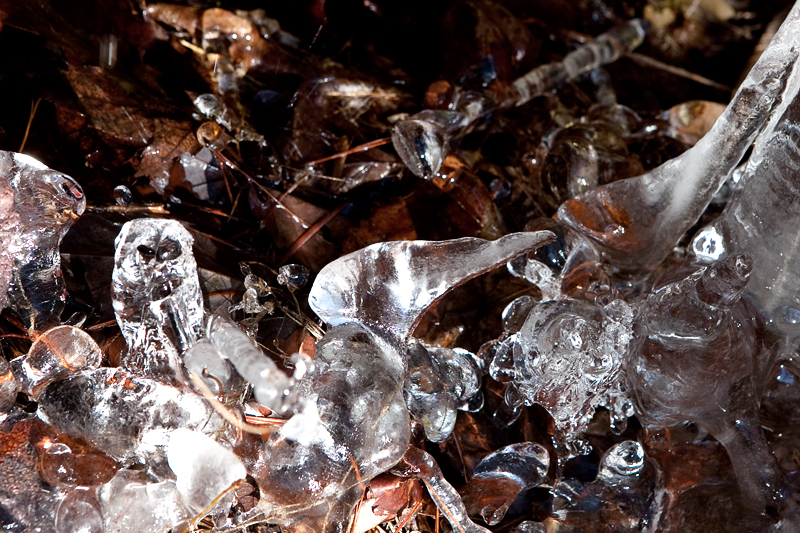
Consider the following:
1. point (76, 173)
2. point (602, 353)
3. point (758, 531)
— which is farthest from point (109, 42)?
point (758, 531)

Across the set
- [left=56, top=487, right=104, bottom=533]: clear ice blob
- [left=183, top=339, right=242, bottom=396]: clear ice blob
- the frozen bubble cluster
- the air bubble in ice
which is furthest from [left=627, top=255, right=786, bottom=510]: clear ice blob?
the air bubble in ice

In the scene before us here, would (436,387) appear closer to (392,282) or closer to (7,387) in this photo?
(392,282)

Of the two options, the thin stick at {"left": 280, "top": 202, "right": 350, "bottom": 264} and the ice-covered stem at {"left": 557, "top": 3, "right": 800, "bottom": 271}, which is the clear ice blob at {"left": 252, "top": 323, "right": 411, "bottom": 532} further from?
the ice-covered stem at {"left": 557, "top": 3, "right": 800, "bottom": 271}

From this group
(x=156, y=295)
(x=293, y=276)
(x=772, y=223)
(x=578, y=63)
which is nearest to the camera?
(x=156, y=295)

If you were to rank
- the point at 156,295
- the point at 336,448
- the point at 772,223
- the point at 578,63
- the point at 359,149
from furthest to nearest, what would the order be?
1. the point at 578,63
2. the point at 359,149
3. the point at 772,223
4. the point at 156,295
5. the point at 336,448

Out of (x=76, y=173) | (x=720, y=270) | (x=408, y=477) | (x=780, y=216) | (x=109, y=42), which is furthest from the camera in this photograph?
(x=109, y=42)

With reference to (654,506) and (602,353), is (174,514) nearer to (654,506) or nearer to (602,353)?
(602,353)

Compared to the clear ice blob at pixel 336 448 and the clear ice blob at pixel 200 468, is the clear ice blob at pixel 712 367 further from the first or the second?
the clear ice blob at pixel 200 468

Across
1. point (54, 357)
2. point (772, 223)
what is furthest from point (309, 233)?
point (772, 223)
